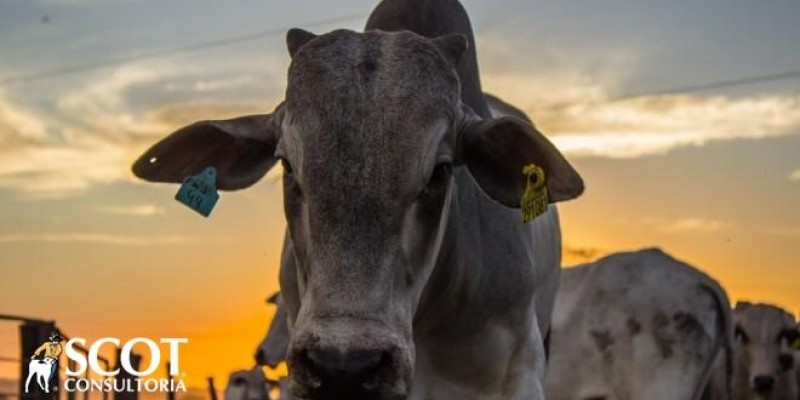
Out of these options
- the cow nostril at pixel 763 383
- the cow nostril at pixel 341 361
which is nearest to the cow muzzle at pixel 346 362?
the cow nostril at pixel 341 361

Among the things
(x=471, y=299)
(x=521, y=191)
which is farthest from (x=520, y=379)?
(x=521, y=191)

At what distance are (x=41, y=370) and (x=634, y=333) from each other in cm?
545

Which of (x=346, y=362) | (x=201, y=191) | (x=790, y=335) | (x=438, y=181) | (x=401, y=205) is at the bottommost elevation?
(x=346, y=362)

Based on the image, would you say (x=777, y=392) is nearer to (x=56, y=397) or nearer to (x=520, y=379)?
(x=56, y=397)

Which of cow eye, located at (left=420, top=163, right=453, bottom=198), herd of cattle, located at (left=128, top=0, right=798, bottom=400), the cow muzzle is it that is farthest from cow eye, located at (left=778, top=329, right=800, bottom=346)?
the cow muzzle

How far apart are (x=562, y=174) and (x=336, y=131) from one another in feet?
3.61

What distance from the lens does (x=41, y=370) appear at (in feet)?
51.9

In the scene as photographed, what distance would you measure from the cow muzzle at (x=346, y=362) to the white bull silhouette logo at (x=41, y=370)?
393 inches

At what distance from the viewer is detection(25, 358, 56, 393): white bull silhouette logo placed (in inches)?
620

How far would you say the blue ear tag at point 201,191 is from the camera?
7418 millimetres

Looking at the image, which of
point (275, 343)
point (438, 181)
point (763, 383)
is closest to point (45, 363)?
point (275, 343)

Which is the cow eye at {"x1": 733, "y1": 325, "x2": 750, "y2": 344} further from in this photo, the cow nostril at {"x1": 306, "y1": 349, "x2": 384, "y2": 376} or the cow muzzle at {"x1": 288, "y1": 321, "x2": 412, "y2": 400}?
the cow nostril at {"x1": 306, "y1": 349, "x2": 384, "y2": 376}

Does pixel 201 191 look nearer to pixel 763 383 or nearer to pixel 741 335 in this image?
pixel 763 383

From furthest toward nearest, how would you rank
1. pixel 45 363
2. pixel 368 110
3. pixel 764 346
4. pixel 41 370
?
pixel 764 346 → pixel 41 370 → pixel 45 363 → pixel 368 110
